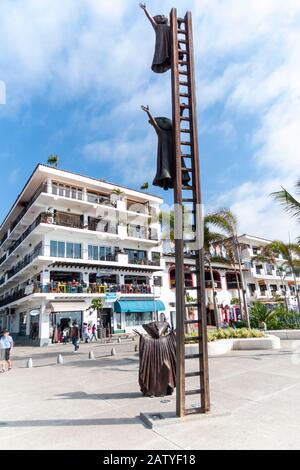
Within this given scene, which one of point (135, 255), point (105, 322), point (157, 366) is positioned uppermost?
point (135, 255)

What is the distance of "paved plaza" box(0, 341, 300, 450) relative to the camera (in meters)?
4.36

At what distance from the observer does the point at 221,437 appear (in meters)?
4.34

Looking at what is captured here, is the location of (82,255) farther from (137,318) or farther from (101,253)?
→ (137,318)

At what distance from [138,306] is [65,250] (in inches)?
355

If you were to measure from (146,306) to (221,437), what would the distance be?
28578 millimetres

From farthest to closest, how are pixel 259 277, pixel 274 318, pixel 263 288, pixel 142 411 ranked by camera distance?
pixel 263 288, pixel 259 277, pixel 274 318, pixel 142 411

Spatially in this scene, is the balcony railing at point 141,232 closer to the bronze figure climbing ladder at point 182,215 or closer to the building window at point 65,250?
the building window at point 65,250

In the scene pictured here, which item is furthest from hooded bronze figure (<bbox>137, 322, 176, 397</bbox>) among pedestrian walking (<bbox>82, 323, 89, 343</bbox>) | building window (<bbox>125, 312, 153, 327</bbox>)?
building window (<bbox>125, 312, 153, 327</bbox>)

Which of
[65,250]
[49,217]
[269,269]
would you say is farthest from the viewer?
[269,269]

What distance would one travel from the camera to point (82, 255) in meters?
30.4

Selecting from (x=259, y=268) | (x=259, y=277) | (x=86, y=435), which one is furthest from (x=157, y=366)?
(x=259, y=268)

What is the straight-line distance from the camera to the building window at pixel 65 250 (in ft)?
95.0

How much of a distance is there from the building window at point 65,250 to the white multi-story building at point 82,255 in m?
0.09

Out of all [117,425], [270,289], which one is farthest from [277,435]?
[270,289]
